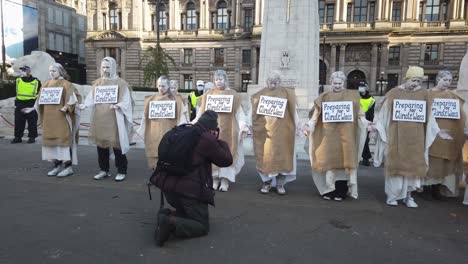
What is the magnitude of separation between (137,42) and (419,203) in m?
56.5

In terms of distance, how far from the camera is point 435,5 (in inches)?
1875

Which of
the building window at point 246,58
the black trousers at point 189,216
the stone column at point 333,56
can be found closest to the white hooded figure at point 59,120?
the black trousers at point 189,216

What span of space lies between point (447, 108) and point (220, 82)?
3.59 m

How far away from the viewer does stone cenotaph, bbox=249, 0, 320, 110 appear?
1337cm

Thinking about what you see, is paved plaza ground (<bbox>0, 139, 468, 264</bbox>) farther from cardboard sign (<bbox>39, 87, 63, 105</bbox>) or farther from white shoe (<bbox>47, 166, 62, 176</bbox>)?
cardboard sign (<bbox>39, 87, 63, 105</bbox>)

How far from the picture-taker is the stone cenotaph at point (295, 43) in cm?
1337

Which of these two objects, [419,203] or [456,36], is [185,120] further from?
[456,36]

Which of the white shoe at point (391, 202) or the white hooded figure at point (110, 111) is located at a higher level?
the white hooded figure at point (110, 111)

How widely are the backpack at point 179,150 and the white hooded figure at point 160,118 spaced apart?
8.06 ft

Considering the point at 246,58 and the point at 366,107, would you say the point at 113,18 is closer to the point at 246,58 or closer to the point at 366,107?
the point at 246,58

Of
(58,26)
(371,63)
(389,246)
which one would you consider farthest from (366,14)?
(389,246)

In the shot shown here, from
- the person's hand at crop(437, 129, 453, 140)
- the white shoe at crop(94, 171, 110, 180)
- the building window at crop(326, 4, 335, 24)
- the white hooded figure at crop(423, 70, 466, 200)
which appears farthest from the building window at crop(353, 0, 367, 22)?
the white shoe at crop(94, 171, 110, 180)

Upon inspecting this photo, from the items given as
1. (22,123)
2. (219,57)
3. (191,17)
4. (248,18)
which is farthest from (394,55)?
(22,123)

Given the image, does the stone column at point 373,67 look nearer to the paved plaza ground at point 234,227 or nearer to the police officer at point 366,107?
the police officer at point 366,107
